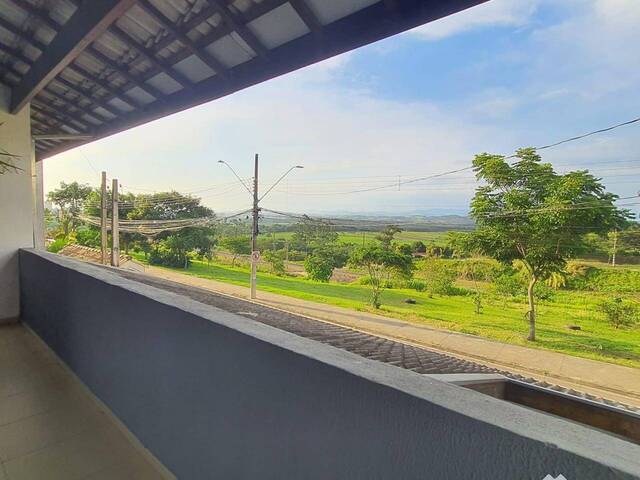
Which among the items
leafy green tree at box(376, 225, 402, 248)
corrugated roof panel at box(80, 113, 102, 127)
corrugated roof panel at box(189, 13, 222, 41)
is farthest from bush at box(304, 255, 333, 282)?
corrugated roof panel at box(189, 13, 222, 41)

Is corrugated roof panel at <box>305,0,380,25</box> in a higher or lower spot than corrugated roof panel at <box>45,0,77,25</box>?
lower

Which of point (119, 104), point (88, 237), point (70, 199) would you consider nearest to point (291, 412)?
point (119, 104)

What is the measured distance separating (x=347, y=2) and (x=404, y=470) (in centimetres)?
156

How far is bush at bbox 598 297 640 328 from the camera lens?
11398 millimetres

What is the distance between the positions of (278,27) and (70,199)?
22.8 meters

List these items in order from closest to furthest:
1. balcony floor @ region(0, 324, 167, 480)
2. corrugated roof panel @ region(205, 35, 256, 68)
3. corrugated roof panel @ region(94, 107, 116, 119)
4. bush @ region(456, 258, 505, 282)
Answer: balcony floor @ region(0, 324, 167, 480)
corrugated roof panel @ region(205, 35, 256, 68)
corrugated roof panel @ region(94, 107, 116, 119)
bush @ region(456, 258, 505, 282)

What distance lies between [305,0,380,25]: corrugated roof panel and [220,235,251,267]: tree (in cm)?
2239

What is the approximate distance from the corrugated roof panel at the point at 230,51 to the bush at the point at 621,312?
47.8 feet

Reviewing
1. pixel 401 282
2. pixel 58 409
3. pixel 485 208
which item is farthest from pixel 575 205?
pixel 58 409

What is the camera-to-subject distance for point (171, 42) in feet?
6.68

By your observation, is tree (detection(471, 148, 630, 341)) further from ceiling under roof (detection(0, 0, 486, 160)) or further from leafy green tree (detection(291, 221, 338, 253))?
ceiling under roof (detection(0, 0, 486, 160))

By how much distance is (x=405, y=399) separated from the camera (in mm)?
586

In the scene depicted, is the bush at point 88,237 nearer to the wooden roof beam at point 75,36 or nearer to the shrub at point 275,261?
the shrub at point 275,261

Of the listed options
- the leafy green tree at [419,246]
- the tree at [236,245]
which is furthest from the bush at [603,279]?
the tree at [236,245]
